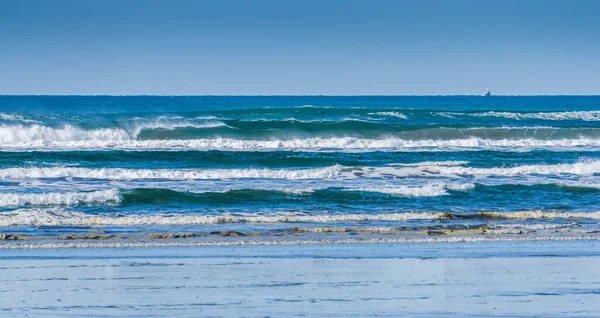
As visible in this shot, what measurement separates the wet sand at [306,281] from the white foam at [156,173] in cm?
1052

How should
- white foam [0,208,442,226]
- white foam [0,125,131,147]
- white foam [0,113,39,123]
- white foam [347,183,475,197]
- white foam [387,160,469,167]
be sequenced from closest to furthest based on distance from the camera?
white foam [0,208,442,226] < white foam [347,183,475,197] < white foam [387,160,469,167] < white foam [0,125,131,147] < white foam [0,113,39,123]

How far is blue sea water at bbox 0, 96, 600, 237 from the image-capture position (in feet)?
56.1

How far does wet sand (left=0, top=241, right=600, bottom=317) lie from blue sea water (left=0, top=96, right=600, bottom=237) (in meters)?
2.77

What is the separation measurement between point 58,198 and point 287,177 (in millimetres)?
6911

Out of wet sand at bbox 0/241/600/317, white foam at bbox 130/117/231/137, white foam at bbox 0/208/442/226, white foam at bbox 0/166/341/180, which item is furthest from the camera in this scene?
white foam at bbox 130/117/231/137

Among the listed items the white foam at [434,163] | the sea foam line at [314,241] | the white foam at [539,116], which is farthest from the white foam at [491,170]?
the white foam at [539,116]

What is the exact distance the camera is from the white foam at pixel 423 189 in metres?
21.1

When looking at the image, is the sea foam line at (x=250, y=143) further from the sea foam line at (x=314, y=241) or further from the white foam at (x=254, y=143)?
the sea foam line at (x=314, y=241)

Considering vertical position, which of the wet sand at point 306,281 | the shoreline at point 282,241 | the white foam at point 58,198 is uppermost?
the wet sand at point 306,281

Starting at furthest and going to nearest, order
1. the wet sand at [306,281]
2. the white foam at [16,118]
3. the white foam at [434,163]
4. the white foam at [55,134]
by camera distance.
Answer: the white foam at [16,118], the white foam at [55,134], the white foam at [434,163], the wet sand at [306,281]

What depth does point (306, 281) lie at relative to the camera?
1038 cm

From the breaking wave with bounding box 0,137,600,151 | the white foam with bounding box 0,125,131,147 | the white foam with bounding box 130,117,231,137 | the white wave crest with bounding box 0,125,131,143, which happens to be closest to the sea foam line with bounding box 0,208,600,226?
the breaking wave with bounding box 0,137,600,151

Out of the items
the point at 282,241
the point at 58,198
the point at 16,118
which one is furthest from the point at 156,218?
the point at 16,118

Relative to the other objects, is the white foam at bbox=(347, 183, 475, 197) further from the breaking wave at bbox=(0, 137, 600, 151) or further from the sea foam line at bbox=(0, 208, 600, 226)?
the breaking wave at bbox=(0, 137, 600, 151)
